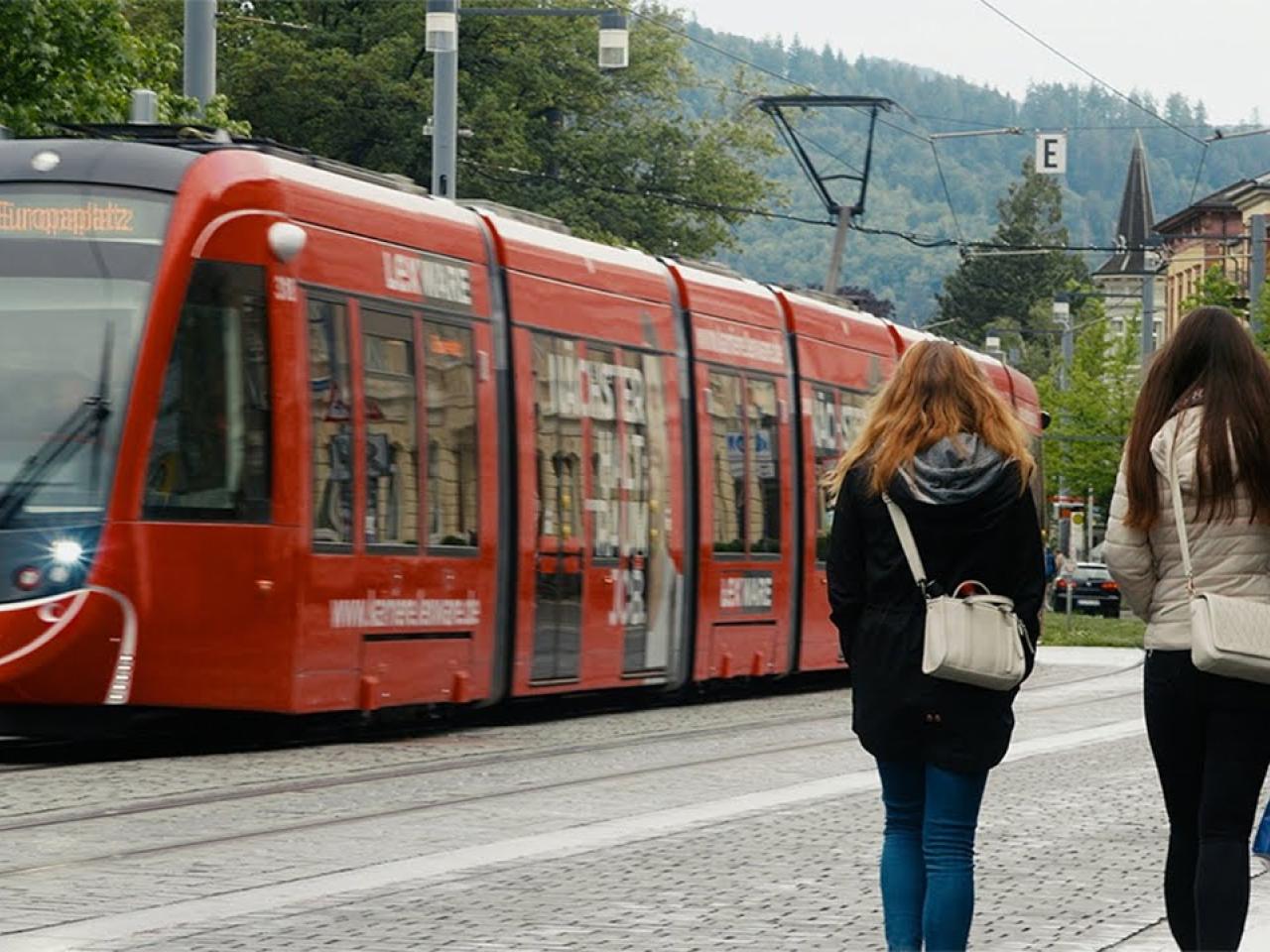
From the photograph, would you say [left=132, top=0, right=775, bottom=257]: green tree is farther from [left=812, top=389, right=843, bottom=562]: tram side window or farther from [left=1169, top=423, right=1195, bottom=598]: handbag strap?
[left=1169, top=423, right=1195, bottom=598]: handbag strap

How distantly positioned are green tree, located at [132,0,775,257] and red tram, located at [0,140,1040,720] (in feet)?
116

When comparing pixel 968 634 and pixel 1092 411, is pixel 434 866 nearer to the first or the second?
pixel 968 634

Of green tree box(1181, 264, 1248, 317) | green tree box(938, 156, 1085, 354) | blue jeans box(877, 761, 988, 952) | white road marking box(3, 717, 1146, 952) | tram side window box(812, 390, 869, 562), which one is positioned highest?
green tree box(938, 156, 1085, 354)

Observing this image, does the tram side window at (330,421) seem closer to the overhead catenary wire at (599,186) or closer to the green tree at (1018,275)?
the overhead catenary wire at (599,186)

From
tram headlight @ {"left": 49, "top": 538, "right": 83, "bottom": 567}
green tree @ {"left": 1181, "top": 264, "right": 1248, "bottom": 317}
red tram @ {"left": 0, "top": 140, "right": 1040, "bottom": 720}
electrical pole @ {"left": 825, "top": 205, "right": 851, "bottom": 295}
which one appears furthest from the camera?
green tree @ {"left": 1181, "top": 264, "right": 1248, "bottom": 317}

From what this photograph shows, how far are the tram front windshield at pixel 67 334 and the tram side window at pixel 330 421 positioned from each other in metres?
1.11

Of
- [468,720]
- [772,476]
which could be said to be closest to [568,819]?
[468,720]

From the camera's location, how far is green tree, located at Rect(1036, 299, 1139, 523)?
74.8m

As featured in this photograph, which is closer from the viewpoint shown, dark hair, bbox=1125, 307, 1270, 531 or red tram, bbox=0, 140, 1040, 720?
dark hair, bbox=1125, 307, 1270, 531

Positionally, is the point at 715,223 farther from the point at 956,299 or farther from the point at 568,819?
the point at 956,299

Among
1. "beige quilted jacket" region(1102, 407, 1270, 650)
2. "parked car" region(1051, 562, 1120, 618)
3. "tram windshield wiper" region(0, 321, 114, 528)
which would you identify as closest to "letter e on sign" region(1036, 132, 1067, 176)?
"parked car" region(1051, 562, 1120, 618)

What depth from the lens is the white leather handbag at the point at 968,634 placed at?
6527 mm

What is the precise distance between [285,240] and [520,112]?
4586cm

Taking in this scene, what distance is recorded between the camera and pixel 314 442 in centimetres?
1484
